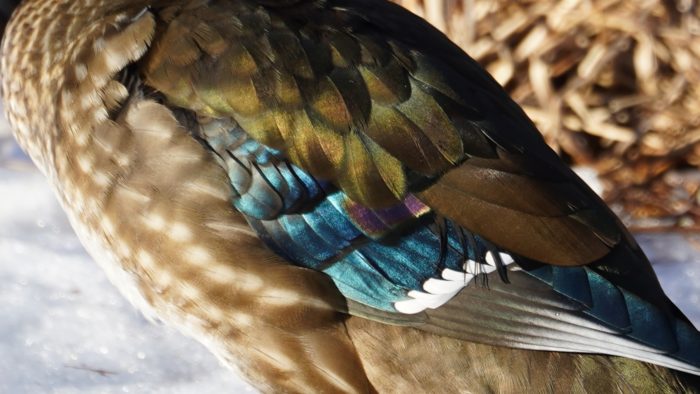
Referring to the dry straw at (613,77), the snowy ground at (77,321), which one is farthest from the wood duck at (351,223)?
the dry straw at (613,77)

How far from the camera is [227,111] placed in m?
1.88

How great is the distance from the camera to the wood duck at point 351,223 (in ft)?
5.92

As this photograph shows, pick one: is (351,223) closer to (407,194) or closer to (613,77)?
(407,194)

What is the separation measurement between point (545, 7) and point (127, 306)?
59.8 inches

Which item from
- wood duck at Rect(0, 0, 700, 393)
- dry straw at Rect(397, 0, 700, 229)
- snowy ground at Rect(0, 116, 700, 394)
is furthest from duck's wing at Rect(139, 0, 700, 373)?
dry straw at Rect(397, 0, 700, 229)

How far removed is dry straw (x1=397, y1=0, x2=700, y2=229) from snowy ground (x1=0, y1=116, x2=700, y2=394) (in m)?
0.27

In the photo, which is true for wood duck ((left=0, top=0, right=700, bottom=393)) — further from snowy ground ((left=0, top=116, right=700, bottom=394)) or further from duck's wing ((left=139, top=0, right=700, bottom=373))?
snowy ground ((left=0, top=116, right=700, bottom=394))

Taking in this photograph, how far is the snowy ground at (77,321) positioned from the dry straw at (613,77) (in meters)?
0.27

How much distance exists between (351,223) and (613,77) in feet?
6.00

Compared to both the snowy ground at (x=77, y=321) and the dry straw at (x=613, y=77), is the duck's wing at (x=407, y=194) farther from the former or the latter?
the dry straw at (x=613, y=77)

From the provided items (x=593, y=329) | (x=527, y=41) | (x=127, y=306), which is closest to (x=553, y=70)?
(x=527, y=41)

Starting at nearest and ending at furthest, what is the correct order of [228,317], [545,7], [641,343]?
[641,343]
[228,317]
[545,7]

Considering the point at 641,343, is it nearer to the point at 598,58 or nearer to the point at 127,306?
the point at 127,306

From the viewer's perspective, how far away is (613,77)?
344 centimetres
